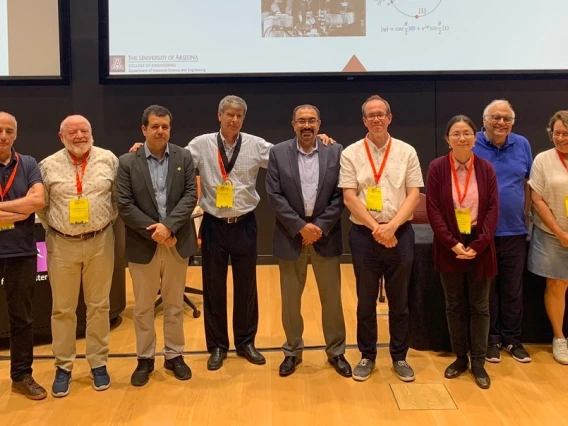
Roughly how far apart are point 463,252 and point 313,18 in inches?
130

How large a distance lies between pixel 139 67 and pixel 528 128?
13.3 feet

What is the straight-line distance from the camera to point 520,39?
5.66 m

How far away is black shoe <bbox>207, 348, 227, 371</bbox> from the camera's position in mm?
3609

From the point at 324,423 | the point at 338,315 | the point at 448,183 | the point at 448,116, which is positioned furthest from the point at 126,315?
the point at 448,116

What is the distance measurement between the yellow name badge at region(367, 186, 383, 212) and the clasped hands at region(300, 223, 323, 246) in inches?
12.6

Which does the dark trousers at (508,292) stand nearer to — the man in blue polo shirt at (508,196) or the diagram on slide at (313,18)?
the man in blue polo shirt at (508,196)

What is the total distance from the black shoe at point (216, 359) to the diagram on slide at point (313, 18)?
3.30 m

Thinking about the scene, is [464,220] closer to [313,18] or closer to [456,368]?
[456,368]

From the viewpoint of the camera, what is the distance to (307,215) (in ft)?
11.1

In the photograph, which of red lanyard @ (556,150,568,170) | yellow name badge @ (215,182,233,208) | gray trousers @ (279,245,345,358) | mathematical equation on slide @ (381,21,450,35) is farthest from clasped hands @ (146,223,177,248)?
mathematical equation on slide @ (381,21,450,35)

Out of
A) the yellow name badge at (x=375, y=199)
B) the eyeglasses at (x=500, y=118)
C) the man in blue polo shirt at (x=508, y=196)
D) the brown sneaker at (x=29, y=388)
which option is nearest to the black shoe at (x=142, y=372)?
the brown sneaker at (x=29, y=388)

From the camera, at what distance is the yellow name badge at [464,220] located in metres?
3.26

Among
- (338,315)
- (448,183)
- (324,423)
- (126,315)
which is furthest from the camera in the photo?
(126,315)

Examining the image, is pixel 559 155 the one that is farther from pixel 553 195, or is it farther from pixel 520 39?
pixel 520 39
